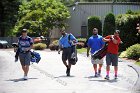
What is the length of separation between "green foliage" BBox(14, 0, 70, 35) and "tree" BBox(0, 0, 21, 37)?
16.2 ft

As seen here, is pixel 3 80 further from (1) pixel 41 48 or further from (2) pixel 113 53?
(1) pixel 41 48

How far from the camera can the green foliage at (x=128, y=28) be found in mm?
32062

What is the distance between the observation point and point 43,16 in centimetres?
5903

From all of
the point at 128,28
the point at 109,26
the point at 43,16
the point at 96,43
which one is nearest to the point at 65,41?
the point at 96,43

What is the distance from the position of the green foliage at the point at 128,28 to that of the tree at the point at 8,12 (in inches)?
1431

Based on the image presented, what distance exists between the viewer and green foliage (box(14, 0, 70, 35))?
191ft

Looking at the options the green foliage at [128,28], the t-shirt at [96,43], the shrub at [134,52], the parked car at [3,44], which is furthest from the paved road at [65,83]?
the parked car at [3,44]

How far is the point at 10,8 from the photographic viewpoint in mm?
Answer: 67562

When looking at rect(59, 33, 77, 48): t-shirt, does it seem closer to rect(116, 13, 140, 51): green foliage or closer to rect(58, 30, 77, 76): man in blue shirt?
rect(58, 30, 77, 76): man in blue shirt

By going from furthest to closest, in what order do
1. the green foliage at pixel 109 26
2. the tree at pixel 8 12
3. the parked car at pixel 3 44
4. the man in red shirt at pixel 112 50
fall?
the tree at pixel 8 12
the parked car at pixel 3 44
the green foliage at pixel 109 26
the man in red shirt at pixel 112 50

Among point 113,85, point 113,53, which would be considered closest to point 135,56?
point 113,53

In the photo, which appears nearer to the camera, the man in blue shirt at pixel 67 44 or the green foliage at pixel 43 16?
the man in blue shirt at pixel 67 44

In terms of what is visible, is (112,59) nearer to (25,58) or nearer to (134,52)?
(25,58)

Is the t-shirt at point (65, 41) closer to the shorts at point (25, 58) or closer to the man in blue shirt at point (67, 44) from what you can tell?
the man in blue shirt at point (67, 44)
